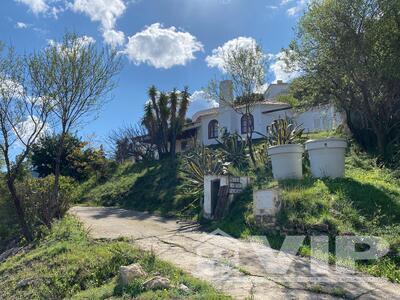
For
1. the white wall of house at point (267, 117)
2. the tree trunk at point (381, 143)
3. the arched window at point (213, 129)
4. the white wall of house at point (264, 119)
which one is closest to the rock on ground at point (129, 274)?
the tree trunk at point (381, 143)

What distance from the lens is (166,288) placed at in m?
5.59

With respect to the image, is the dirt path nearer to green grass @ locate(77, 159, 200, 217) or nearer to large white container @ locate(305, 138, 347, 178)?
large white container @ locate(305, 138, 347, 178)

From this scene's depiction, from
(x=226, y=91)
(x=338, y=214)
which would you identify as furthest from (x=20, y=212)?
(x=226, y=91)

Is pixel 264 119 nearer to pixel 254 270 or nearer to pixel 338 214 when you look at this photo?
pixel 338 214

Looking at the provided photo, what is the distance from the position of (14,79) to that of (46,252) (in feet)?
18.1

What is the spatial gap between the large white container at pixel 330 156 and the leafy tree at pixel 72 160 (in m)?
18.4

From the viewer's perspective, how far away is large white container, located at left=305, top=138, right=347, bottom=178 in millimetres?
10312

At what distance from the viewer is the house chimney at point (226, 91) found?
704 inches

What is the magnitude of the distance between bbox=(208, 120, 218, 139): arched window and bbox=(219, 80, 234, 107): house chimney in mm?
14020

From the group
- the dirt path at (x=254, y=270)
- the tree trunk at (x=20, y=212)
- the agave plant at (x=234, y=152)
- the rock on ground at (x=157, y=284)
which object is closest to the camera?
the dirt path at (x=254, y=270)

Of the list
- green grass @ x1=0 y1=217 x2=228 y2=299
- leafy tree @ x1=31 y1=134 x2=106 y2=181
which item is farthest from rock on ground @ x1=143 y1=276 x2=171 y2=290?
leafy tree @ x1=31 y1=134 x2=106 y2=181

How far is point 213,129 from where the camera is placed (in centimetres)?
3266

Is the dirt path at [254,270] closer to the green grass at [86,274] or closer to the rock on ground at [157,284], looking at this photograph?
the green grass at [86,274]

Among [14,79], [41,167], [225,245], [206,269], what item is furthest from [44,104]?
[41,167]
